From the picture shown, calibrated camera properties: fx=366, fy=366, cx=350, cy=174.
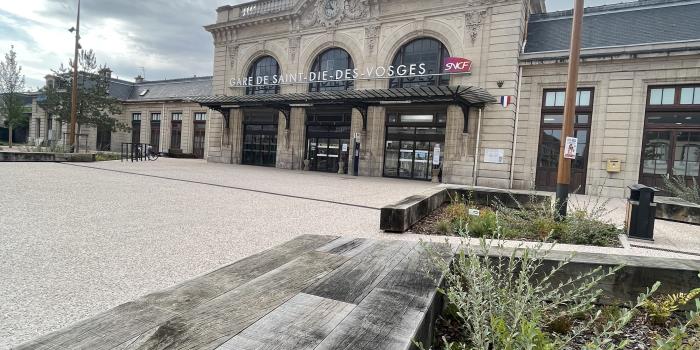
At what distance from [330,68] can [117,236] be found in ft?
65.1

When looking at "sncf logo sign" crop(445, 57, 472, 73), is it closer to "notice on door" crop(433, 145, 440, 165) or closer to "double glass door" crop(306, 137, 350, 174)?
"notice on door" crop(433, 145, 440, 165)

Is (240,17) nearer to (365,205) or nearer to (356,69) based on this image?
(356,69)

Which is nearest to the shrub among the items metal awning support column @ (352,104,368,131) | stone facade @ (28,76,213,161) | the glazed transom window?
the glazed transom window

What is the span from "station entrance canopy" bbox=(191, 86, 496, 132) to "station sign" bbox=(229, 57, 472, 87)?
1666 mm

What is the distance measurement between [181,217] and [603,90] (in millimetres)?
17639

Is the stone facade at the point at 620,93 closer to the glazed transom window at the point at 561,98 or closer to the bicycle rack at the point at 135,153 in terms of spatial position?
the glazed transom window at the point at 561,98

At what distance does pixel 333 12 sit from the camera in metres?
22.5

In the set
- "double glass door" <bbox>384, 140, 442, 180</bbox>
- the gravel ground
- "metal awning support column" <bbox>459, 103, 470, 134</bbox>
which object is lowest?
the gravel ground

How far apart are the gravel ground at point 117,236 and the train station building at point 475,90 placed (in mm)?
10773

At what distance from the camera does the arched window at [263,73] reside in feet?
83.7

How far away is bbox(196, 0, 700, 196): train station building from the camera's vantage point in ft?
50.4

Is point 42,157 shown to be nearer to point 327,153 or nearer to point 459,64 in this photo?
point 327,153

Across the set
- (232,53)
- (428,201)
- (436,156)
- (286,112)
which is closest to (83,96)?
(232,53)

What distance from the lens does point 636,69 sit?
50.7 ft
